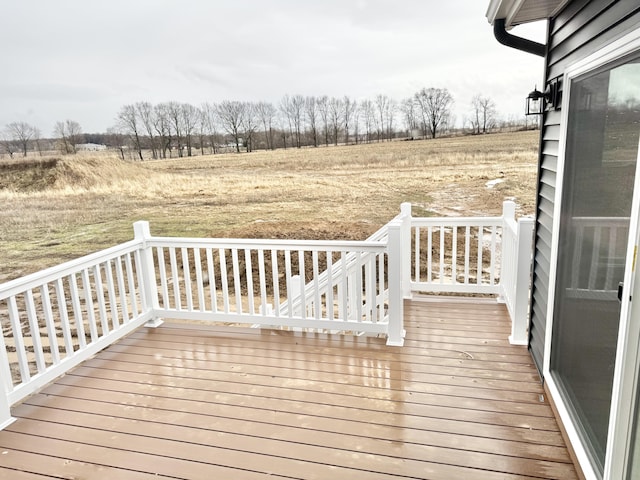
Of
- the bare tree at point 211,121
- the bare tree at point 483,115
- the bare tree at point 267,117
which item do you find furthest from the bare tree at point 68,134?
the bare tree at point 483,115

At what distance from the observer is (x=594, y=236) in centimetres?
183

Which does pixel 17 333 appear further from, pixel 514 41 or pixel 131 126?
pixel 131 126

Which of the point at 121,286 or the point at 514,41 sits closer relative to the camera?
the point at 514,41

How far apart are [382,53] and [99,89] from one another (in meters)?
12.5

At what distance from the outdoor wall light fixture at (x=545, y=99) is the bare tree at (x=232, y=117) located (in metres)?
14.3

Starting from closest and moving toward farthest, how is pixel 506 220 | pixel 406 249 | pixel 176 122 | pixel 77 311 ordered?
pixel 77 311 → pixel 506 220 → pixel 406 249 → pixel 176 122

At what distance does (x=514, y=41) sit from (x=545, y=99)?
60 cm

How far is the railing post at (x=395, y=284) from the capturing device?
3.19 meters

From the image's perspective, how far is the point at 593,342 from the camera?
1851mm

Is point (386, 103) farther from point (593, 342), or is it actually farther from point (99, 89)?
point (593, 342)

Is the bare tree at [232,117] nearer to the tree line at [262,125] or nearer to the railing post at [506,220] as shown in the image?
the tree line at [262,125]

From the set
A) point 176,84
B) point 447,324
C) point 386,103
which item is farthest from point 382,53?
point 447,324

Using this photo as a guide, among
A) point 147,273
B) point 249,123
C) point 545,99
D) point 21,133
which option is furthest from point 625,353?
point 21,133

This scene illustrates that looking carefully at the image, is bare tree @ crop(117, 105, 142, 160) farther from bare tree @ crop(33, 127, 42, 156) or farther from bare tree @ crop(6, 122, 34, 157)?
bare tree @ crop(6, 122, 34, 157)
